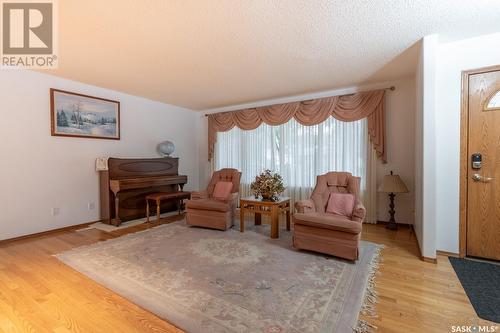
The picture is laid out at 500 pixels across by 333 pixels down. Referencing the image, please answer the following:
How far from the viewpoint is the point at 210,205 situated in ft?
11.9

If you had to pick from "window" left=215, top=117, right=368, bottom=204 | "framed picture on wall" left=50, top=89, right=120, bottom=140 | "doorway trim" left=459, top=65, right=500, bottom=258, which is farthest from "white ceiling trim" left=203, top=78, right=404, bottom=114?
"framed picture on wall" left=50, top=89, right=120, bottom=140

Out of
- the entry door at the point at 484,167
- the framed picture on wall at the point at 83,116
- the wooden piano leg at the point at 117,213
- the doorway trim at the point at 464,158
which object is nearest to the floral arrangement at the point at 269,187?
the doorway trim at the point at 464,158

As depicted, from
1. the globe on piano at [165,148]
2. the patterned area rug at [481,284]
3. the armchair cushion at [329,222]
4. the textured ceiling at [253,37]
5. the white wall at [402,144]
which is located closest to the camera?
the patterned area rug at [481,284]

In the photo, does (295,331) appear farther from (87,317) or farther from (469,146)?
(469,146)

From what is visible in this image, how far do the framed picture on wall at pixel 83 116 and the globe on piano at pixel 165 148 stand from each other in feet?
2.77

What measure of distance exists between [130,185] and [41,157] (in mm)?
1287

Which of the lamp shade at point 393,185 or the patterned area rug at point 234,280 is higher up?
the lamp shade at point 393,185

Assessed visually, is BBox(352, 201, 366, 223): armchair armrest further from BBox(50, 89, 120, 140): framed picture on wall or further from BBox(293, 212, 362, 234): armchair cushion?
BBox(50, 89, 120, 140): framed picture on wall

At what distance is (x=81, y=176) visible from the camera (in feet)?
13.0

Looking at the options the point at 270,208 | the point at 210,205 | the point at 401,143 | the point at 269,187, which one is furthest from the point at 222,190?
the point at 401,143

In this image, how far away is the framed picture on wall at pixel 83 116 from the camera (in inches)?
143

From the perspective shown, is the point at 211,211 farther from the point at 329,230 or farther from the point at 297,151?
the point at 297,151

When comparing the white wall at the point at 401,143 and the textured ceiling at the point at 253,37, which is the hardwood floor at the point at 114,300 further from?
the textured ceiling at the point at 253,37

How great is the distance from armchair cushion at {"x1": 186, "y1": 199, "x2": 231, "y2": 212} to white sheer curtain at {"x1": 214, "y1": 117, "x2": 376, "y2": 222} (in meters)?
1.60
